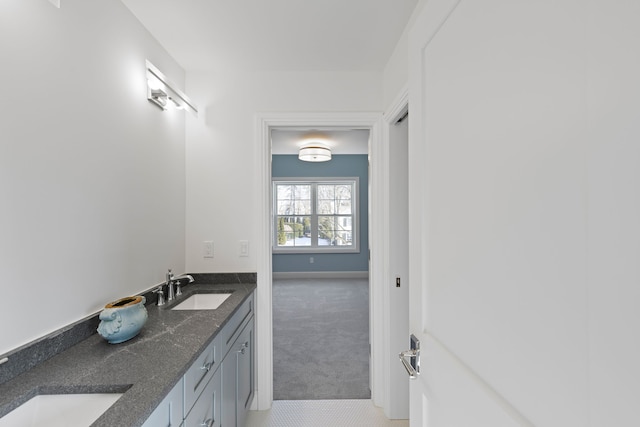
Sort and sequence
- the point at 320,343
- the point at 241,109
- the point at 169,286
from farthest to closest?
the point at 320,343, the point at 241,109, the point at 169,286

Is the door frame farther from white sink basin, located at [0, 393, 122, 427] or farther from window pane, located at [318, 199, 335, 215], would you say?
window pane, located at [318, 199, 335, 215]

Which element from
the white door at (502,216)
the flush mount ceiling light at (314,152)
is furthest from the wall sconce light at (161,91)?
the flush mount ceiling light at (314,152)

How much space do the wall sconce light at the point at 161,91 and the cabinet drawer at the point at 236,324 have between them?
1.35 m

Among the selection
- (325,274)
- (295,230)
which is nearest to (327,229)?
(295,230)

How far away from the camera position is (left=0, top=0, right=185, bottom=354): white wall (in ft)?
3.18

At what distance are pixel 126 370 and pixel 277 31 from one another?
1.80 m

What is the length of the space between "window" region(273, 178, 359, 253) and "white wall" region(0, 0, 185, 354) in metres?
4.54

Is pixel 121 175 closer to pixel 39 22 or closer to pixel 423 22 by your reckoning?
pixel 39 22

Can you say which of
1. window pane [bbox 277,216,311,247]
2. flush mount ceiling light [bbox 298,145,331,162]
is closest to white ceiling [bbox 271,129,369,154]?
flush mount ceiling light [bbox 298,145,331,162]

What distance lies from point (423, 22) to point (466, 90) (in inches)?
15.3

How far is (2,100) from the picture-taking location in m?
0.93

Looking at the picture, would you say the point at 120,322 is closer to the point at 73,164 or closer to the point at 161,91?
the point at 73,164

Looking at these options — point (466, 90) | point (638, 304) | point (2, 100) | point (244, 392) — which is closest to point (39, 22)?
point (2, 100)

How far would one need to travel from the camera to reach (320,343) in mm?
3201
